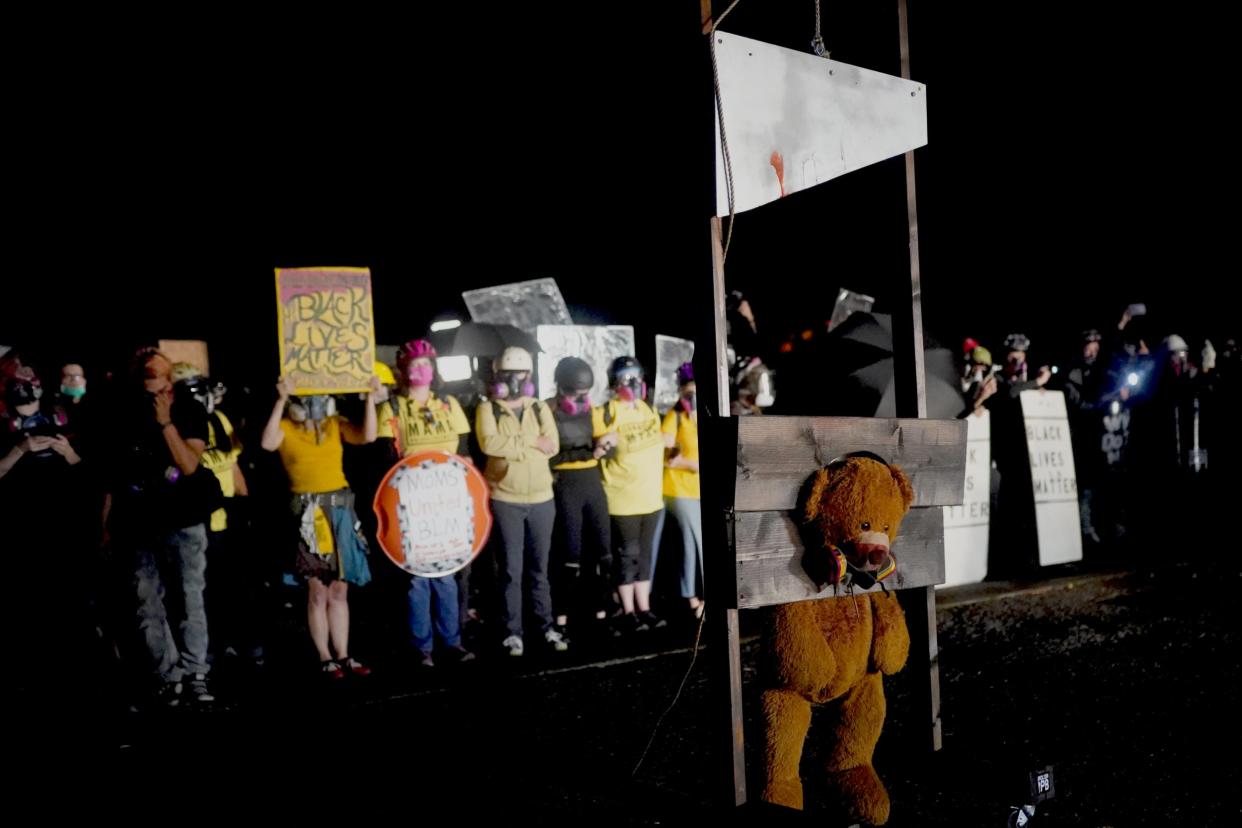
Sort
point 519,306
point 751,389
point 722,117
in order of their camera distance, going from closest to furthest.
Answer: point 722,117 < point 751,389 < point 519,306

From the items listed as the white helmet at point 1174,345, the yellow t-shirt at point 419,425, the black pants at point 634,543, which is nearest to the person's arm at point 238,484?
the yellow t-shirt at point 419,425

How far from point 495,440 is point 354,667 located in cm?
186

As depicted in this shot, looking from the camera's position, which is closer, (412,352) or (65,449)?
(65,449)

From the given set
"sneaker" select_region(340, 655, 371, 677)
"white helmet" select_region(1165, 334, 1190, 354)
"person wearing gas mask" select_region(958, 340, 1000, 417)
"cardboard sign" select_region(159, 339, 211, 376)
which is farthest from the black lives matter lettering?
"white helmet" select_region(1165, 334, 1190, 354)

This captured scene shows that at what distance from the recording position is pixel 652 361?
545 inches

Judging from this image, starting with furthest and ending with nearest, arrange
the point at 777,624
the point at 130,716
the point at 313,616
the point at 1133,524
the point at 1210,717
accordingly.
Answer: the point at 1133,524 → the point at 313,616 → the point at 130,716 → the point at 1210,717 → the point at 777,624

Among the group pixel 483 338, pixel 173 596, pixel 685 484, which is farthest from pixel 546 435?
pixel 173 596

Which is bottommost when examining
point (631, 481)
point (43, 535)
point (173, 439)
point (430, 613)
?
point (430, 613)

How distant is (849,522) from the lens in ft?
10.7

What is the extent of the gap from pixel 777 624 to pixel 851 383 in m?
1.55

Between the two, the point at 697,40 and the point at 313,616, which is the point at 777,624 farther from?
the point at 313,616

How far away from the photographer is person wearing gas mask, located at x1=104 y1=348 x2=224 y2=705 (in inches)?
220

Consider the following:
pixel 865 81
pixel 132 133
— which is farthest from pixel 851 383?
pixel 132 133

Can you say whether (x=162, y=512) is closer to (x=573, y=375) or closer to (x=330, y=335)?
(x=330, y=335)
